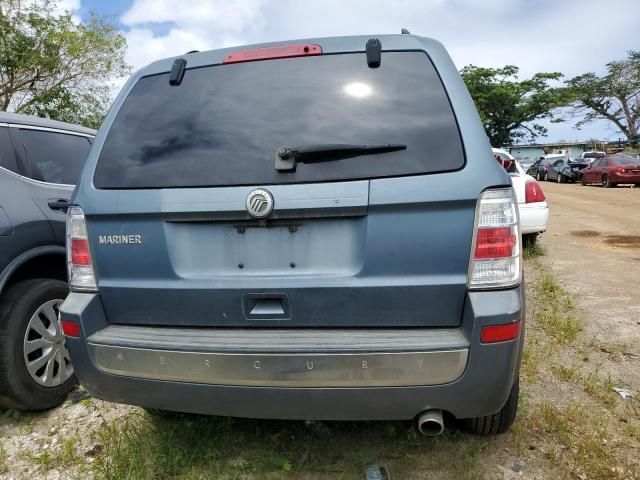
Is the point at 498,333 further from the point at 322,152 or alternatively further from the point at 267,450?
the point at 267,450

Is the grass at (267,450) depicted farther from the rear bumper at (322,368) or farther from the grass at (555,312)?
the grass at (555,312)

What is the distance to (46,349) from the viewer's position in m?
3.33

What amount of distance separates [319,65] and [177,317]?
1258 millimetres

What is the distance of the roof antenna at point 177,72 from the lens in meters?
2.39

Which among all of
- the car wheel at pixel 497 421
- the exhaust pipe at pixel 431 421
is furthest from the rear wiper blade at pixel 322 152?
the car wheel at pixel 497 421

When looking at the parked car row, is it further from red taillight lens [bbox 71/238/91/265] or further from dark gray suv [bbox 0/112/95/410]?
red taillight lens [bbox 71/238/91/265]

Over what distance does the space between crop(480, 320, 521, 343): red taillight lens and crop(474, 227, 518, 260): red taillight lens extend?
269 millimetres

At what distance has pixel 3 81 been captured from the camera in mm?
20219

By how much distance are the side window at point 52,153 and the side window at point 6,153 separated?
0.24 feet

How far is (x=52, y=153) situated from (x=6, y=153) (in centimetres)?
45

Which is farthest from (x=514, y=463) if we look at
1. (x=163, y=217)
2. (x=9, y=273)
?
(x=9, y=273)

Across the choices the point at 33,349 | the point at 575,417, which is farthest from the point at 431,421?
the point at 33,349

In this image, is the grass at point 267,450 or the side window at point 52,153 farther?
the side window at point 52,153

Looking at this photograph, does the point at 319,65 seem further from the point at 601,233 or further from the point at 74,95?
the point at 74,95
